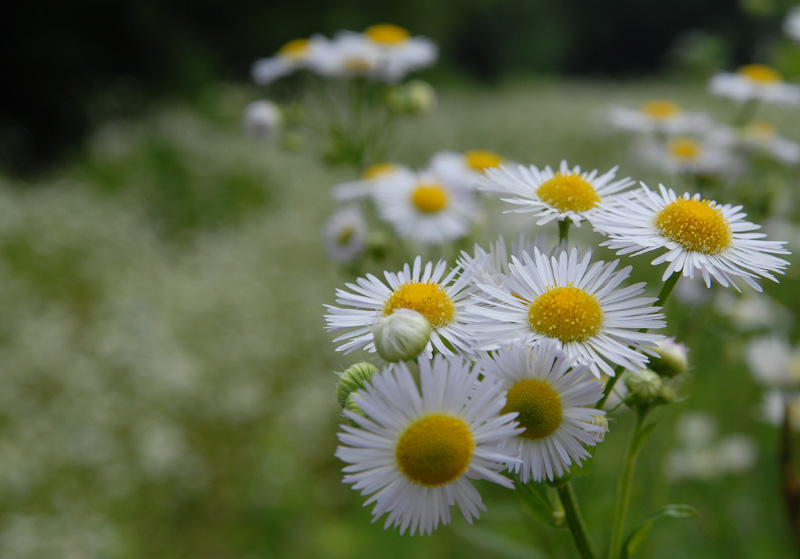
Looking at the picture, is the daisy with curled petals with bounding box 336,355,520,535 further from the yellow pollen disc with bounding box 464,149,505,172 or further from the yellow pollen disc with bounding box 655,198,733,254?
the yellow pollen disc with bounding box 464,149,505,172

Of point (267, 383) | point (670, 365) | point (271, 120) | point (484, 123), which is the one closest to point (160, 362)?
point (267, 383)

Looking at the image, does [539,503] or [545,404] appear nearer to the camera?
[545,404]

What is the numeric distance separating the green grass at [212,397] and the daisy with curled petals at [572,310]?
213 millimetres

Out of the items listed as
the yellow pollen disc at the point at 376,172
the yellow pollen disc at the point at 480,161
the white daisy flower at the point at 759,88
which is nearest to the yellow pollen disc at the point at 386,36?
the yellow pollen disc at the point at 376,172

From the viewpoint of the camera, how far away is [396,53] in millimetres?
2014

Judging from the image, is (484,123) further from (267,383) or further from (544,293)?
(544,293)

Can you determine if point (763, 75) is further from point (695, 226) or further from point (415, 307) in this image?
point (415, 307)

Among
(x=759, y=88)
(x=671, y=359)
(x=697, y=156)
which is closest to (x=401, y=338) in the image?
(x=671, y=359)

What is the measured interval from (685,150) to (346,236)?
93 centimetres

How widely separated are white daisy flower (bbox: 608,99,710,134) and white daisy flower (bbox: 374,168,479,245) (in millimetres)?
728

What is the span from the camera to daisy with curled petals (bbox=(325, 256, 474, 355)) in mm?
747

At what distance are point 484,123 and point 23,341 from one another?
22.5ft

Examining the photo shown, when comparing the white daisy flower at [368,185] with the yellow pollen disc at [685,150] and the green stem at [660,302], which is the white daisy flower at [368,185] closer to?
the yellow pollen disc at [685,150]

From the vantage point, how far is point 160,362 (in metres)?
3.63
